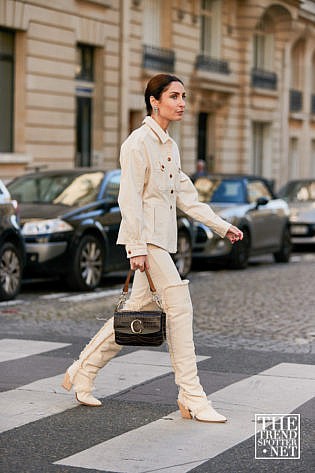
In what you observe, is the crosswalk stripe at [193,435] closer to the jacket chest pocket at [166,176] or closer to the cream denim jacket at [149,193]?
the cream denim jacket at [149,193]

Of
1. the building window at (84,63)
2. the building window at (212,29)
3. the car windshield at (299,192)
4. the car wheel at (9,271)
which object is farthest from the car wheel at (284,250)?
the building window at (212,29)

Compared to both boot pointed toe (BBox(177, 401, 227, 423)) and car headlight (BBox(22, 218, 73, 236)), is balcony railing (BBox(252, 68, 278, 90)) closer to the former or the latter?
car headlight (BBox(22, 218, 73, 236))

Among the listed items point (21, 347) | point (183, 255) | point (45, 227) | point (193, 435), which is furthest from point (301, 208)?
point (193, 435)

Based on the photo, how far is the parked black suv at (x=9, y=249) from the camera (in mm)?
13453

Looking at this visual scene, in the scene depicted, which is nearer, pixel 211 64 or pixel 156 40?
pixel 156 40

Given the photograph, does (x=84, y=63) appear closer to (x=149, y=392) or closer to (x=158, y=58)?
(x=158, y=58)

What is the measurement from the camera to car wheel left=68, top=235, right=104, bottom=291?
14.5m

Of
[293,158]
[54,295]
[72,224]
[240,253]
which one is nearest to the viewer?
[54,295]

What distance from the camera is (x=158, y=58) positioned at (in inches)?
1181

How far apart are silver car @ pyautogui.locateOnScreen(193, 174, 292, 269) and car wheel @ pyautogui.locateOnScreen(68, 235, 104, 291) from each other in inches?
121

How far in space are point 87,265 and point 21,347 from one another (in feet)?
16.4

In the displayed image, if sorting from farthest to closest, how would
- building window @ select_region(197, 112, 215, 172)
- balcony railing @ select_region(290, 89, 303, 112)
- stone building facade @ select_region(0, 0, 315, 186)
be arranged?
1. balcony railing @ select_region(290, 89, 303, 112)
2. building window @ select_region(197, 112, 215, 172)
3. stone building facade @ select_region(0, 0, 315, 186)

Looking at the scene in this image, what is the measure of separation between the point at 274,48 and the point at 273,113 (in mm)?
2069

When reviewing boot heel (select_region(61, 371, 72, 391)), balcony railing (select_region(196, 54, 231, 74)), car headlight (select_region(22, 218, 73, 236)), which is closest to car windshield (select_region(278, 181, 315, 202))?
balcony railing (select_region(196, 54, 231, 74))
